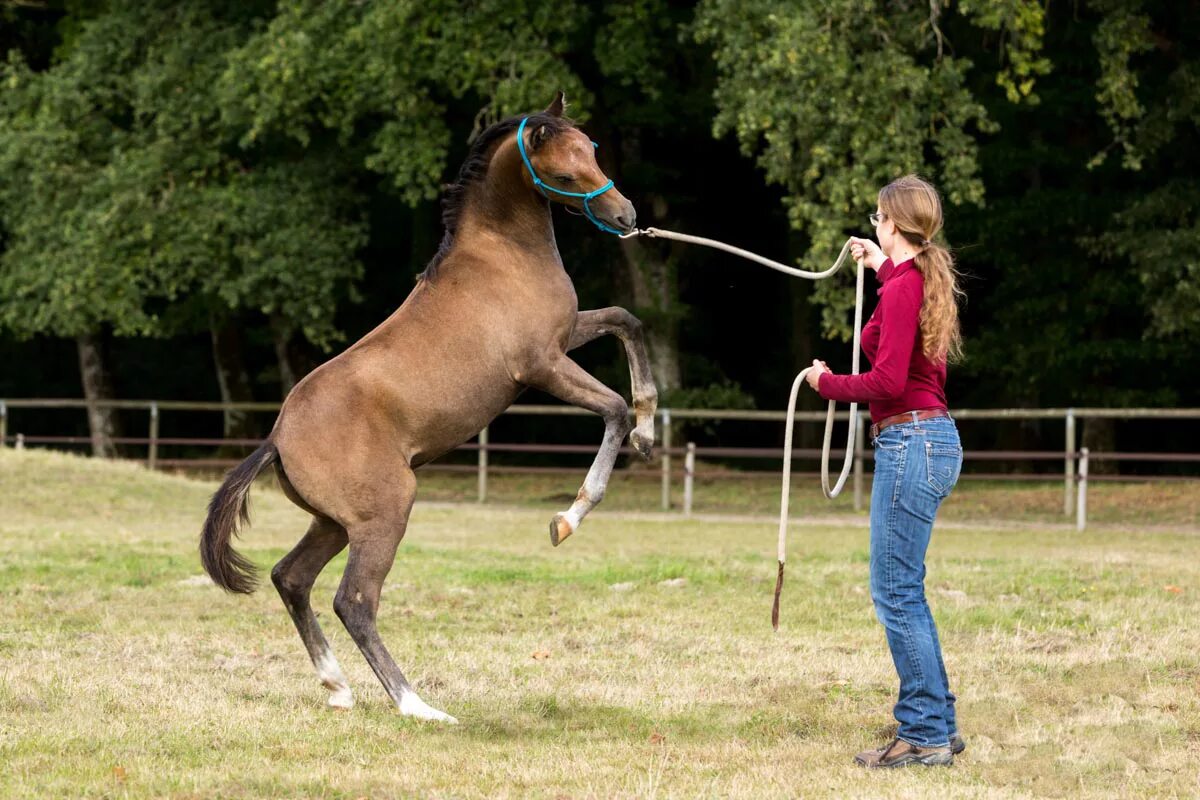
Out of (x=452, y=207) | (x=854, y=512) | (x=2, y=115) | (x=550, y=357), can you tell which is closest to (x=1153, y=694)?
(x=550, y=357)

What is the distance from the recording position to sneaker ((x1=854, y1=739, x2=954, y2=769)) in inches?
213

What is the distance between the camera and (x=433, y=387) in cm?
621

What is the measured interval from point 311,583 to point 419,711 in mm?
833

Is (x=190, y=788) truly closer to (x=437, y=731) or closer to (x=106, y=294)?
(x=437, y=731)

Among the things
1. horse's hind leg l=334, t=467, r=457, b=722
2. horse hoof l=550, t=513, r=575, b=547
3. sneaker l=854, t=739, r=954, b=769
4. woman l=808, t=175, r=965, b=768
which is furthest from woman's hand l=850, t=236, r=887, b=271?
horse's hind leg l=334, t=467, r=457, b=722

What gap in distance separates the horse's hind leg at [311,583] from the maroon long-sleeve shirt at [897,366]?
236 cm

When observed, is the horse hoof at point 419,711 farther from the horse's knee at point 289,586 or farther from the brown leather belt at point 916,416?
the brown leather belt at point 916,416

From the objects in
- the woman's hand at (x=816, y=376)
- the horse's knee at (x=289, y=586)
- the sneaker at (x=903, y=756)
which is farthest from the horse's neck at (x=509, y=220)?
the sneaker at (x=903, y=756)

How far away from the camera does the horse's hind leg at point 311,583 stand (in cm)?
650

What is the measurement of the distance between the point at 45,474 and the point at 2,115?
356 inches

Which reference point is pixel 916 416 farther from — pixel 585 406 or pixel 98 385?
pixel 98 385

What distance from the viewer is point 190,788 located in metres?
4.88

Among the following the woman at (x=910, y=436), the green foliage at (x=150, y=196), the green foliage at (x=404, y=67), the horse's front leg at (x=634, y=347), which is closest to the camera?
the woman at (x=910, y=436)

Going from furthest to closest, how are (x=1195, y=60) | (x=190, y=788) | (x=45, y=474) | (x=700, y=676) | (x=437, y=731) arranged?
1. (x=1195, y=60)
2. (x=45, y=474)
3. (x=700, y=676)
4. (x=437, y=731)
5. (x=190, y=788)
